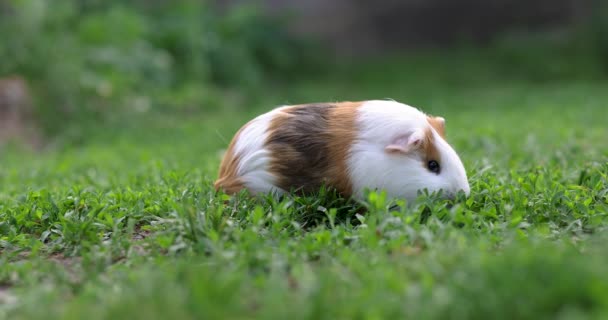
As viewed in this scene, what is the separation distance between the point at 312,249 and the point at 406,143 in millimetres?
749

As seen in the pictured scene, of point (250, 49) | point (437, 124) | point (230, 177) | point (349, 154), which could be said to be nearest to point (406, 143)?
point (349, 154)

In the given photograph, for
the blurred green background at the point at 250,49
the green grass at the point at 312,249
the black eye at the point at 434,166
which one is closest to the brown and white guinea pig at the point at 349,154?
the black eye at the point at 434,166

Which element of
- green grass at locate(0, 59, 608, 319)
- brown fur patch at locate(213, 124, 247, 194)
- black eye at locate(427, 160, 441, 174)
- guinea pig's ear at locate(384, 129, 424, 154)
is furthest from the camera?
brown fur patch at locate(213, 124, 247, 194)

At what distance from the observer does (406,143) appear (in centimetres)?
292

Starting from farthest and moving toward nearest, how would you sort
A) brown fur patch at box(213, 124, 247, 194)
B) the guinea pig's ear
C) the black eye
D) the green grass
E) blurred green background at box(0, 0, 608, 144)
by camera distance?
blurred green background at box(0, 0, 608, 144) < brown fur patch at box(213, 124, 247, 194) < the black eye < the guinea pig's ear < the green grass

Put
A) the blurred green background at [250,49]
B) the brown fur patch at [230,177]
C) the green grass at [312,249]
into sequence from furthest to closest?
1. the blurred green background at [250,49]
2. the brown fur patch at [230,177]
3. the green grass at [312,249]

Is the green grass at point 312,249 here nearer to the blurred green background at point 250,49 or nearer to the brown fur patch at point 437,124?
the brown fur patch at point 437,124

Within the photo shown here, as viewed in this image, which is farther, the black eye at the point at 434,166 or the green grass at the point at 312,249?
the black eye at the point at 434,166

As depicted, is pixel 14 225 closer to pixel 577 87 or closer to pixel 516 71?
pixel 577 87

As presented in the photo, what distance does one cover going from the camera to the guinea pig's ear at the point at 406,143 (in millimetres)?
2875

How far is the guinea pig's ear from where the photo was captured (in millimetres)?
2875

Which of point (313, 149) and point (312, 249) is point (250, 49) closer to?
point (313, 149)

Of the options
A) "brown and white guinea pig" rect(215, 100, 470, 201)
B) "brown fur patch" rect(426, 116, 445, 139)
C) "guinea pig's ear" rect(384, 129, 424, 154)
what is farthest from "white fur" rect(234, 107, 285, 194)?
"brown fur patch" rect(426, 116, 445, 139)

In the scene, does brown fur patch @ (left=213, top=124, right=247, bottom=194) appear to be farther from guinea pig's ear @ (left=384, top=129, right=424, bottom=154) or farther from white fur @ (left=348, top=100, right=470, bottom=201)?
guinea pig's ear @ (left=384, top=129, right=424, bottom=154)
